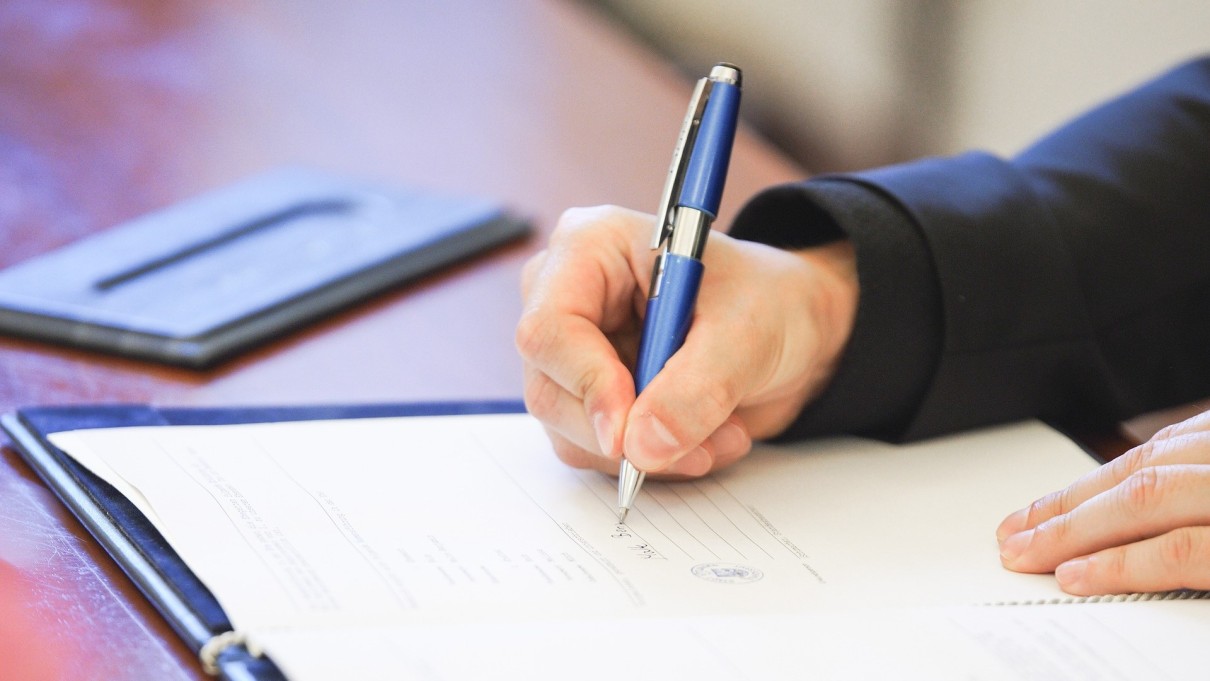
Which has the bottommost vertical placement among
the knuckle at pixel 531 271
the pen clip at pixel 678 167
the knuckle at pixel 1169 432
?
the knuckle at pixel 1169 432

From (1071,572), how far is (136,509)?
426 mm

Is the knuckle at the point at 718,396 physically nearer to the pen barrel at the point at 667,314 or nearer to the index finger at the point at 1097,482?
the pen barrel at the point at 667,314

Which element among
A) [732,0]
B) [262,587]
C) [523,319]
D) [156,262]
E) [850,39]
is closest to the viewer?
[262,587]

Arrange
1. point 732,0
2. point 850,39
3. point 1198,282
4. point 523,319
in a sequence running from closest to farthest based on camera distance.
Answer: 1. point 523,319
2. point 1198,282
3. point 850,39
4. point 732,0

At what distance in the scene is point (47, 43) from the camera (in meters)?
1.39

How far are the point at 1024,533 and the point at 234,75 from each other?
1014 millimetres

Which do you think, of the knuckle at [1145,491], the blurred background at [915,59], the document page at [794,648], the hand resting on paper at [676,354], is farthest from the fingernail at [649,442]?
the blurred background at [915,59]

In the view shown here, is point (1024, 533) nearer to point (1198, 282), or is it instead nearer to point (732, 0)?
point (1198, 282)

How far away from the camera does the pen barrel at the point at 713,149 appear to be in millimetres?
640

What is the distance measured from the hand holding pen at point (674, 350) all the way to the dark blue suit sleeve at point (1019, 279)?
0.10 ft

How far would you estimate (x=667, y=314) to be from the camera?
0.62 metres

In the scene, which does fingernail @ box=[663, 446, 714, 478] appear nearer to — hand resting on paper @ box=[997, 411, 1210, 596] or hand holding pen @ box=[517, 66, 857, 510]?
hand holding pen @ box=[517, 66, 857, 510]

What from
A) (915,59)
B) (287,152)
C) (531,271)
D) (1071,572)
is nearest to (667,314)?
(531,271)

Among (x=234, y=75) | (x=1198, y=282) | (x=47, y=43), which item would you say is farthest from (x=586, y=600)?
(x=47, y=43)
